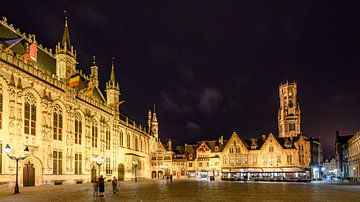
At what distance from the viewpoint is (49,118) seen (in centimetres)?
5519

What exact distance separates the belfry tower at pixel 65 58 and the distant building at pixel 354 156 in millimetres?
64829

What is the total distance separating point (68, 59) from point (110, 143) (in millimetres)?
22388

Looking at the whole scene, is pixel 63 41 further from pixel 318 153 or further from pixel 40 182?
pixel 318 153

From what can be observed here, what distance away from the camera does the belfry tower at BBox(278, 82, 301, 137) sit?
17050cm

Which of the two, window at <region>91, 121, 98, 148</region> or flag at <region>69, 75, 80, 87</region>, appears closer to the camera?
flag at <region>69, 75, 80, 87</region>

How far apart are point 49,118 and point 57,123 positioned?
3.10 meters

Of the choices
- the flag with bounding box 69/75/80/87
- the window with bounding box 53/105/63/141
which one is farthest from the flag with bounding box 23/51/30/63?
the flag with bounding box 69/75/80/87

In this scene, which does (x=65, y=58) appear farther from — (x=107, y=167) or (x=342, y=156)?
(x=342, y=156)

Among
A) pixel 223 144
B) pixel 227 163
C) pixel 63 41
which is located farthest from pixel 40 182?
pixel 223 144

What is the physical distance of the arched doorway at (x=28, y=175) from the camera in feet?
164

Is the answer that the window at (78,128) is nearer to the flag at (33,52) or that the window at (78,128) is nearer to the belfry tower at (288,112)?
the flag at (33,52)

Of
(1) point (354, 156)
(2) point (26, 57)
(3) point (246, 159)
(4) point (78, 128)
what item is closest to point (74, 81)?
(4) point (78, 128)

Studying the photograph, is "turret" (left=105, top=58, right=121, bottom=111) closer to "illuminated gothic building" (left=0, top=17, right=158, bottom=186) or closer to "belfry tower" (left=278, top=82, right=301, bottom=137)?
"illuminated gothic building" (left=0, top=17, right=158, bottom=186)

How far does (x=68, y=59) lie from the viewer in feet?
213
